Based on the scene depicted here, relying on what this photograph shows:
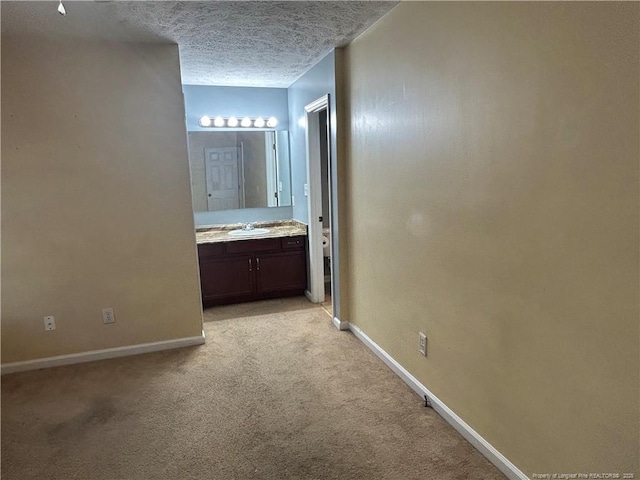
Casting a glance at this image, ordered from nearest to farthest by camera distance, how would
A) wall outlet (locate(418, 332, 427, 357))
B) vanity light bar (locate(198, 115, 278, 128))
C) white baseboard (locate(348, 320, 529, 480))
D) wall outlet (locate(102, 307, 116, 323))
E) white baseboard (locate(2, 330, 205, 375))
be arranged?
1. white baseboard (locate(348, 320, 529, 480))
2. wall outlet (locate(418, 332, 427, 357))
3. white baseboard (locate(2, 330, 205, 375))
4. wall outlet (locate(102, 307, 116, 323))
5. vanity light bar (locate(198, 115, 278, 128))

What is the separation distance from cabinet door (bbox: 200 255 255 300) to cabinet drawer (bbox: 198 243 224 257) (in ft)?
0.17

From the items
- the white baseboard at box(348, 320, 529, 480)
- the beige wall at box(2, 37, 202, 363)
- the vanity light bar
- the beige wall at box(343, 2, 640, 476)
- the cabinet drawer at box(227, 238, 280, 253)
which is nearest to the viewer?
the beige wall at box(343, 2, 640, 476)

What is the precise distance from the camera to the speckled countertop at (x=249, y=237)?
425 cm

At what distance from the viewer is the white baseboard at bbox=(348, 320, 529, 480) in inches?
73.5

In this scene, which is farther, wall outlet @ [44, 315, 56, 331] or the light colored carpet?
wall outlet @ [44, 315, 56, 331]

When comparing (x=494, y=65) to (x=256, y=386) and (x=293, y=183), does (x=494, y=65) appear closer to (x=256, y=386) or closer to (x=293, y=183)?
(x=256, y=386)

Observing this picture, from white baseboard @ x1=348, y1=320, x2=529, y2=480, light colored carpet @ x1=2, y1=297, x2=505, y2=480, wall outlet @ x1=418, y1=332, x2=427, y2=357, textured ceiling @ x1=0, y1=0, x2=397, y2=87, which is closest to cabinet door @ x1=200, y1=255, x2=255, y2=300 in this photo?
light colored carpet @ x1=2, y1=297, x2=505, y2=480

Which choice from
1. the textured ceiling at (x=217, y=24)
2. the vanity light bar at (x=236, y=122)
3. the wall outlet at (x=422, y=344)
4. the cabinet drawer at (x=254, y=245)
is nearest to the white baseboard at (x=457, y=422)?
the wall outlet at (x=422, y=344)

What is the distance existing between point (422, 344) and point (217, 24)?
2365 millimetres

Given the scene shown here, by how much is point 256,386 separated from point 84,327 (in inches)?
58.3

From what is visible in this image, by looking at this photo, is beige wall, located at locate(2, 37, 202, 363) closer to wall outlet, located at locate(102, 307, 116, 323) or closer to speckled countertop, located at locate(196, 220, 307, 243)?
wall outlet, located at locate(102, 307, 116, 323)

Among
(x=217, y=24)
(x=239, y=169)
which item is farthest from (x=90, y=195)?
(x=239, y=169)

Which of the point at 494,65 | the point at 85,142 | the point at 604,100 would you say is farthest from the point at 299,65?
the point at 604,100

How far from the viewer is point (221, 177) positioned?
4621 mm
